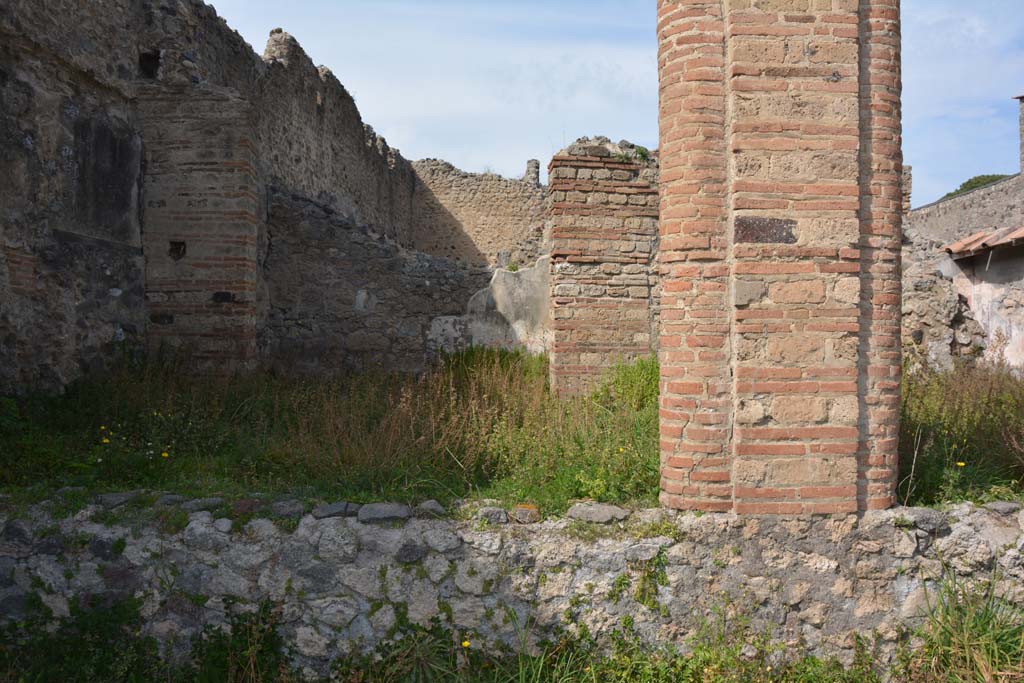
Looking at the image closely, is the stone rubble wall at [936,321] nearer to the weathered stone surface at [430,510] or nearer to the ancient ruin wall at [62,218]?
the weathered stone surface at [430,510]

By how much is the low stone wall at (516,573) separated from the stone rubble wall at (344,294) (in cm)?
498

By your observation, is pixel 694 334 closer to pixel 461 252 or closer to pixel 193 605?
pixel 193 605

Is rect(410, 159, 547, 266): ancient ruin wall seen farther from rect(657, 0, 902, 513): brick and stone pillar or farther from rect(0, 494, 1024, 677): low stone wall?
rect(0, 494, 1024, 677): low stone wall

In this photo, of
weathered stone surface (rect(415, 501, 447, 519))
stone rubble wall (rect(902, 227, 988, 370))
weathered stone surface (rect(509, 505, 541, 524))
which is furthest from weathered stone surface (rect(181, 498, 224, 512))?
stone rubble wall (rect(902, 227, 988, 370))

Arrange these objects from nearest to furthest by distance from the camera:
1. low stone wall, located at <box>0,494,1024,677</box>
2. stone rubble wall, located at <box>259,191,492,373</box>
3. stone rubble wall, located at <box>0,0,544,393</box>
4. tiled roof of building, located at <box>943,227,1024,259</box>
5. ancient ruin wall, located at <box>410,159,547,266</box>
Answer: low stone wall, located at <box>0,494,1024,677</box>, stone rubble wall, located at <box>0,0,544,393</box>, stone rubble wall, located at <box>259,191,492,373</box>, tiled roof of building, located at <box>943,227,1024,259</box>, ancient ruin wall, located at <box>410,159,547,266</box>

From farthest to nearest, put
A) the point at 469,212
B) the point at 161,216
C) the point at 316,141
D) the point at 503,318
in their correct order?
the point at 469,212 < the point at 316,141 < the point at 503,318 < the point at 161,216

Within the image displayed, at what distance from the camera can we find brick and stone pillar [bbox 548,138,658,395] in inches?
296

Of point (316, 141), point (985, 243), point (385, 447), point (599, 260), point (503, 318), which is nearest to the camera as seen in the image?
point (385, 447)

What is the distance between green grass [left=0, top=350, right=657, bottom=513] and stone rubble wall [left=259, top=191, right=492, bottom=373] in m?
2.48

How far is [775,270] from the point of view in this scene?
3.84m

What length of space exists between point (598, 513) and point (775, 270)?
68.7 inches

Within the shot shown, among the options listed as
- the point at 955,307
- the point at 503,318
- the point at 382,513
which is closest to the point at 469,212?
the point at 503,318

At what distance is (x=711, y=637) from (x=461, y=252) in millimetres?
16956

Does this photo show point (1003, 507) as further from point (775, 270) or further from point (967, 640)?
point (775, 270)
